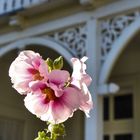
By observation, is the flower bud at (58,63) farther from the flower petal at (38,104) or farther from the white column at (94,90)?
the white column at (94,90)

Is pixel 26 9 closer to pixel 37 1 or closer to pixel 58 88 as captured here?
pixel 37 1

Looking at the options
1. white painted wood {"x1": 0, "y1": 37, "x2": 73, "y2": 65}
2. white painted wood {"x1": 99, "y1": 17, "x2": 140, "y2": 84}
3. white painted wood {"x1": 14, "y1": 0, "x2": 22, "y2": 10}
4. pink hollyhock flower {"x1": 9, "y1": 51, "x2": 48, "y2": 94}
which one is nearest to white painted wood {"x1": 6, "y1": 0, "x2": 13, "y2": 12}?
white painted wood {"x1": 14, "y1": 0, "x2": 22, "y2": 10}

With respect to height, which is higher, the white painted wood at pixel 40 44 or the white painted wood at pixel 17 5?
the white painted wood at pixel 17 5

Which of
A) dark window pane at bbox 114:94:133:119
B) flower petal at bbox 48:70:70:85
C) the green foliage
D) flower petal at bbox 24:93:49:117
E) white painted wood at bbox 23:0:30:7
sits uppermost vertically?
white painted wood at bbox 23:0:30:7

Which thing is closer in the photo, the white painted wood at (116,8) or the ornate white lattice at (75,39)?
the white painted wood at (116,8)

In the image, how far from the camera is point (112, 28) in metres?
6.46

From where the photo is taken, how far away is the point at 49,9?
7.28 meters

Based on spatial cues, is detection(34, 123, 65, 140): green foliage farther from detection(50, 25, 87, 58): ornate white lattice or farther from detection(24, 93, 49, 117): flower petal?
detection(50, 25, 87, 58): ornate white lattice

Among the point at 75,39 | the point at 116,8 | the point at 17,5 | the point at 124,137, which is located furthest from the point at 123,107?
the point at 17,5

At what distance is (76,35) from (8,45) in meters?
1.57

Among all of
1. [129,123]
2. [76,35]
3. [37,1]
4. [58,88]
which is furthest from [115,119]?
[58,88]

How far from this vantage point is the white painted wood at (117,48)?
6.18m

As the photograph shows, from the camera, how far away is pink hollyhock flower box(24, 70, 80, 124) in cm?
104

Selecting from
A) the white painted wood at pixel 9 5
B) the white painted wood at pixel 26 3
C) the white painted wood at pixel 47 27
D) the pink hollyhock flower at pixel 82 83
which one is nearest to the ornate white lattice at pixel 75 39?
the white painted wood at pixel 47 27
